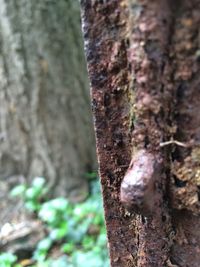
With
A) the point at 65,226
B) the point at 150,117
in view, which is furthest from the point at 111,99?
the point at 65,226

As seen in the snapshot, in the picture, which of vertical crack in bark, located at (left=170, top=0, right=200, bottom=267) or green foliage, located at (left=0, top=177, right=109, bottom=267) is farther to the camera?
green foliage, located at (left=0, top=177, right=109, bottom=267)

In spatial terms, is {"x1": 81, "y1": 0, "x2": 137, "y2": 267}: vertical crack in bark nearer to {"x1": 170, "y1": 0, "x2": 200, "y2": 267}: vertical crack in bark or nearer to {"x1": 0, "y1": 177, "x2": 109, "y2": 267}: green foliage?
{"x1": 170, "y1": 0, "x2": 200, "y2": 267}: vertical crack in bark

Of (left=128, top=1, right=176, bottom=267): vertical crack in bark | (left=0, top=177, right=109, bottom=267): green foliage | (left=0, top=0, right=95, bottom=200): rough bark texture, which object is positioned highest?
(left=128, top=1, right=176, bottom=267): vertical crack in bark

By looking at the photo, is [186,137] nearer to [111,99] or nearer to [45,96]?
[111,99]

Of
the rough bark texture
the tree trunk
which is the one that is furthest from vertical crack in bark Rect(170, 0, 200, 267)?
the rough bark texture

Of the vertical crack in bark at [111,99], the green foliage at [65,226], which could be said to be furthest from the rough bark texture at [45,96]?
the vertical crack in bark at [111,99]

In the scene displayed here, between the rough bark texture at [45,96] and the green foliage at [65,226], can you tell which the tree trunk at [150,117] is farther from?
the rough bark texture at [45,96]
